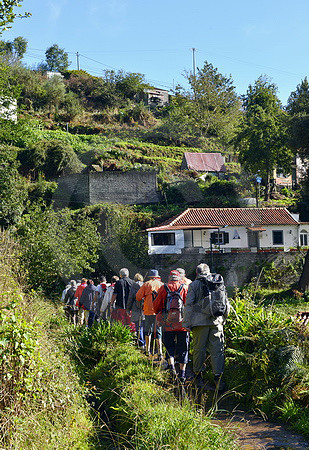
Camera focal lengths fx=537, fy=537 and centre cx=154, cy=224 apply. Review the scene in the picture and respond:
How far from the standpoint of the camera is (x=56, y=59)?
8575 cm

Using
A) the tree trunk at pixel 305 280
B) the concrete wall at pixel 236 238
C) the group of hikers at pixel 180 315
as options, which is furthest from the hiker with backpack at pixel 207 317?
the concrete wall at pixel 236 238

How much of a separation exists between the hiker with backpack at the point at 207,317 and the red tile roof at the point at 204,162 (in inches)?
1769

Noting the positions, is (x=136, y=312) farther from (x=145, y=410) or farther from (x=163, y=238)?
(x=163, y=238)

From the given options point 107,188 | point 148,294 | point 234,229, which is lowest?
point 148,294

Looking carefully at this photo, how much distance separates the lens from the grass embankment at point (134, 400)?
5.30m

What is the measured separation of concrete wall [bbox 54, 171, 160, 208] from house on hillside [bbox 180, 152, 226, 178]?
874 cm

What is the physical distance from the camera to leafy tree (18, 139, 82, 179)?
46219 millimetres

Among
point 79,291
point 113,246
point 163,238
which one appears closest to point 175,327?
point 79,291

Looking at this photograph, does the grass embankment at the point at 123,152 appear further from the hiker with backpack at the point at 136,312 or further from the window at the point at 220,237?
the hiker with backpack at the point at 136,312

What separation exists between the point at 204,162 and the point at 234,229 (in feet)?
47.9

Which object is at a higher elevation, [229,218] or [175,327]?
[229,218]

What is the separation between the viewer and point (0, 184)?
30297 millimetres

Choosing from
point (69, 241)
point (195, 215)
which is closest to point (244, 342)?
point (69, 241)

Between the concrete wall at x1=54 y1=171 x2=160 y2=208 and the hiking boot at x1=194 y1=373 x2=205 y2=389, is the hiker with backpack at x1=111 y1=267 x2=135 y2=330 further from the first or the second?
the concrete wall at x1=54 y1=171 x2=160 y2=208
